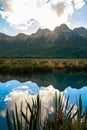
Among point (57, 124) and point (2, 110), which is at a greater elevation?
point (57, 124)

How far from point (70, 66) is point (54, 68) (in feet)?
Result: 16.0

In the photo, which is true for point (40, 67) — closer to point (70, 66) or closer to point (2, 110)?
point (70, 66)

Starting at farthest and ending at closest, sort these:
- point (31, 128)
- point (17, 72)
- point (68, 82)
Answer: point (17, 72) → point (68, 82) → point (31, 128)

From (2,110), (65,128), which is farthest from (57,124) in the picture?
(2,110)

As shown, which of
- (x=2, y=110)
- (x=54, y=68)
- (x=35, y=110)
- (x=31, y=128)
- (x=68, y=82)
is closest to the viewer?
(x=31, y=128)

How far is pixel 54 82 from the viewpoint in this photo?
42969 millimetres

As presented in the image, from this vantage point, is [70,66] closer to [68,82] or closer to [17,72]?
[17,72]

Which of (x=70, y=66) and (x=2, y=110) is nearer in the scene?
(x=2, y=110)

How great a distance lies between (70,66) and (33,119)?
62.6 meters

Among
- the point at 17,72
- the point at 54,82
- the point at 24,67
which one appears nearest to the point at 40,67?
the point at 24,67

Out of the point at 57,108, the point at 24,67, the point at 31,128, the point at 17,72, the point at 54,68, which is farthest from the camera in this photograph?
the point at 54,68

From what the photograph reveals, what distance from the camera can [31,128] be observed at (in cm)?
285

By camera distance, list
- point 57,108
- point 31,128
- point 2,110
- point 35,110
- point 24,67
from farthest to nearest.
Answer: point 24,67 < point 2,110 < point 57,108 < point 35,110 < point 31,128

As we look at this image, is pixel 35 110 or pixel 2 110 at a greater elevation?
pixel 35 110
